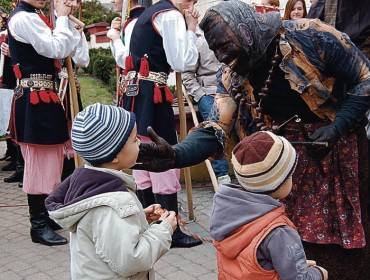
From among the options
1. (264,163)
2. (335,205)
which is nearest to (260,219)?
(264,163)

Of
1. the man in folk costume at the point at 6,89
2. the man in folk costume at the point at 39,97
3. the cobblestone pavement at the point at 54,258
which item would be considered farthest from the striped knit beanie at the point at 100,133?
the man in folk costume at the point at 6,89

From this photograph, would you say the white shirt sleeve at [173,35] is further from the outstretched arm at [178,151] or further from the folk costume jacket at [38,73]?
the outstretched arm at [178,151]

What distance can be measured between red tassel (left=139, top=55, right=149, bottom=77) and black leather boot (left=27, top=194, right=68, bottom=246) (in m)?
1.33

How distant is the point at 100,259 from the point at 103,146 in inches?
16.7

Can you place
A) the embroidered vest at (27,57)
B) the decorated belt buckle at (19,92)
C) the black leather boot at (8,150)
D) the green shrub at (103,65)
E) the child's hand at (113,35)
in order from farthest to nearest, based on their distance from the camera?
the green shrub at (103,65)
the black leather boot at (8,150)
the child's hand at (113,35)
the decorated belt buckle at (19,92)
the embroidered vest at (27,57)

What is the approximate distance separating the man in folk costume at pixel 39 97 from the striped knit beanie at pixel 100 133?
7.80ft

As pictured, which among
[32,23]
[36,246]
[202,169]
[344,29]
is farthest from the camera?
[202,169]

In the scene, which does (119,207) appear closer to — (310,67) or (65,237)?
(310,67)

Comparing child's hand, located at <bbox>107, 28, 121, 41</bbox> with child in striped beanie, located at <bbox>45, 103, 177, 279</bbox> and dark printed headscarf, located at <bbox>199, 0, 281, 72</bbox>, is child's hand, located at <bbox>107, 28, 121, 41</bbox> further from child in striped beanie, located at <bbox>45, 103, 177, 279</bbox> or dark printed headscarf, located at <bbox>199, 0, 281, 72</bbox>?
child in striped beanie, located at <bbox>45, 103, 177, 279</bbox>

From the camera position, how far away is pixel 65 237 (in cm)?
488

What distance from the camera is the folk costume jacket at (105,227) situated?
6.87 feet

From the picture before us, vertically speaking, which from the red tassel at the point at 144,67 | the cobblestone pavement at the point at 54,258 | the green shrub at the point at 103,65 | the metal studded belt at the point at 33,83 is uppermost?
the red tassel at the point at 144,67

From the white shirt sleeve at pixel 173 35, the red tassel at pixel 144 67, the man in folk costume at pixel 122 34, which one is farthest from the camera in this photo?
the man in folk costume at pixel 122 34

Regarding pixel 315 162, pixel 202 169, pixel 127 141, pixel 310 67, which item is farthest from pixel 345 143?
pixel 202 169
